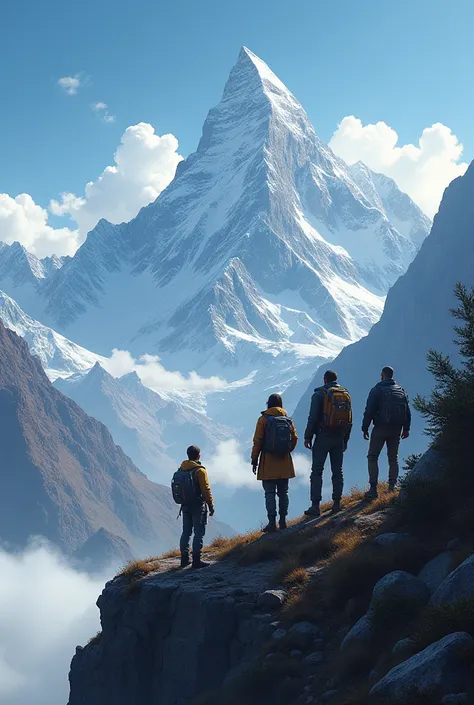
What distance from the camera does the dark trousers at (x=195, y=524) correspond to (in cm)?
1820

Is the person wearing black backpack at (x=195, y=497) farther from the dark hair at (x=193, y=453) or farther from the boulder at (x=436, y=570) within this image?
the boulder at (x=436, y=570)

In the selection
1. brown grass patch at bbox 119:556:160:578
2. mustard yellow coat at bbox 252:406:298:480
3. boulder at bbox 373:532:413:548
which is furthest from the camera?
brown grass patch at bbox 119:556:160:578

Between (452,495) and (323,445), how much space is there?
202 inches

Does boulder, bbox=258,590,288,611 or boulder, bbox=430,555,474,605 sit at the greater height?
boulder, bbox=258,590,288,611

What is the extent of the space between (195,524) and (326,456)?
3244 millimetres

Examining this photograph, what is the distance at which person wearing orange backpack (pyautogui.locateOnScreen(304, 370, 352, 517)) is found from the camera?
61.3 ft

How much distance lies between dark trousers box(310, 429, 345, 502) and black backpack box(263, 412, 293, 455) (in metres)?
0.78

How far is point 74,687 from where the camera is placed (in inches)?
784

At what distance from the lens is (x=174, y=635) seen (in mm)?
16172

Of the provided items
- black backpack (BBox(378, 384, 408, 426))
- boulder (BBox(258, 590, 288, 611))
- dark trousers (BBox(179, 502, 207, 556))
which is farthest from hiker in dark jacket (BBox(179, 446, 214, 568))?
black backpack (BBox(378, 384, 408, 426))

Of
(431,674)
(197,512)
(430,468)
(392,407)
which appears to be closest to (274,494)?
(197,512)

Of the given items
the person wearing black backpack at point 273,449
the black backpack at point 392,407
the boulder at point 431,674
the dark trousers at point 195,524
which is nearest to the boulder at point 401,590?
the boulder at point 431,674

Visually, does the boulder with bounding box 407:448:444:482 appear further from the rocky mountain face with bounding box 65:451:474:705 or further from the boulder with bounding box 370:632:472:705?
the boulder with bounding box 370:632:472:705

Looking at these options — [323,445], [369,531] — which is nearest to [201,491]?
[323,445]
